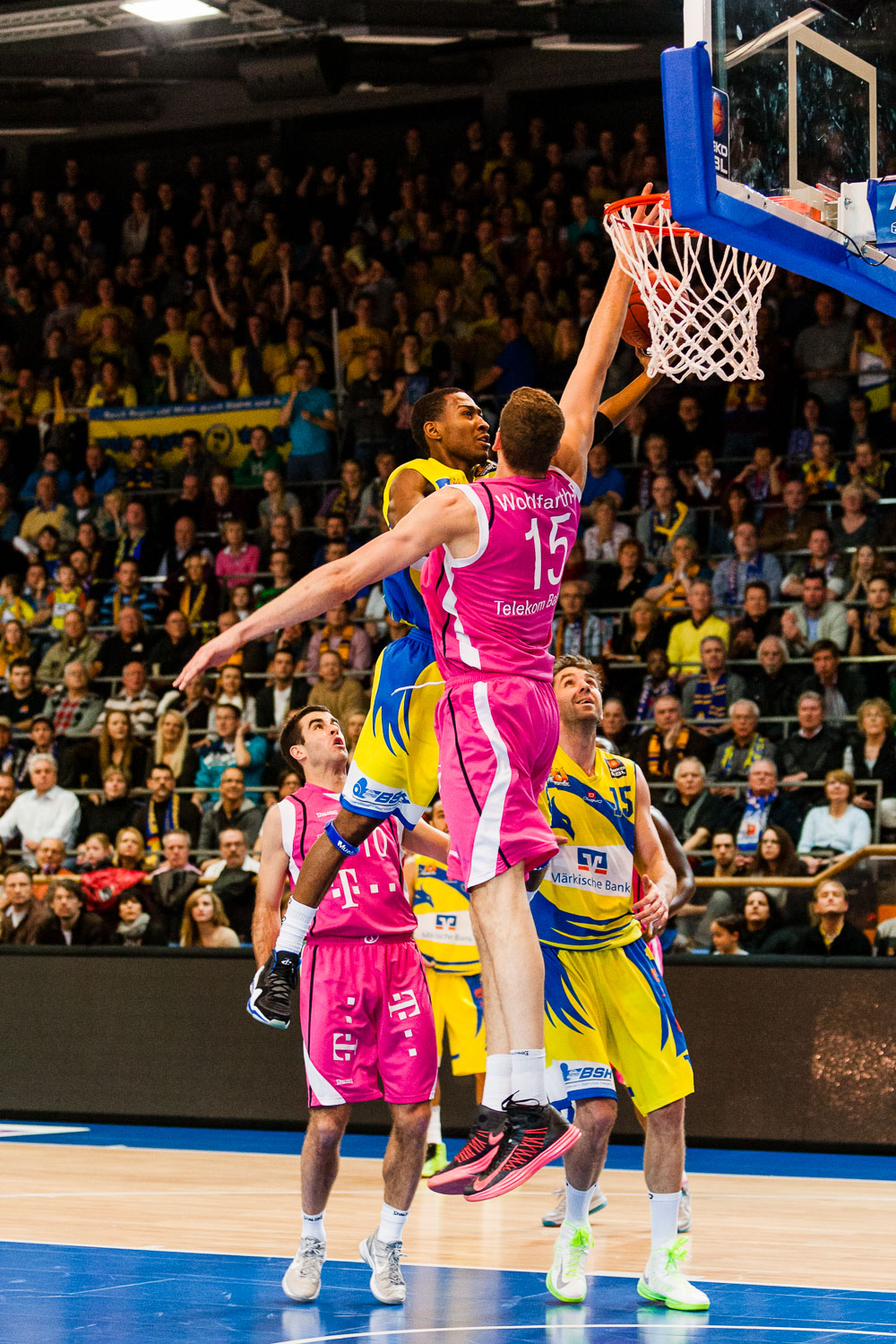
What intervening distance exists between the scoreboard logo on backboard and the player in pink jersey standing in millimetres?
2716

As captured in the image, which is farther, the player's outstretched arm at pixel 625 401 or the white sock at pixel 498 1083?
the player's outstretched arm at pixel 625 401

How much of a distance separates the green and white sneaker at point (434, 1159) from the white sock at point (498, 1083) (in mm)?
5113

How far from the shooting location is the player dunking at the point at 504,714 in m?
4.64

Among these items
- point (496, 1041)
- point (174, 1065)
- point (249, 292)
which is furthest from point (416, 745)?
point (249, 292)

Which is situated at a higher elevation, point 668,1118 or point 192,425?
point 192,425

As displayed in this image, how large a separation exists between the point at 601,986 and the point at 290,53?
13119 mm

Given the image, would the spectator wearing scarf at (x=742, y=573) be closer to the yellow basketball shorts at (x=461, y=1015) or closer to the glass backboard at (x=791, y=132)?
the yellow basketball shorts at (x=461, y=1015)

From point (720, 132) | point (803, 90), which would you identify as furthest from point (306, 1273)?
point (803, 90)

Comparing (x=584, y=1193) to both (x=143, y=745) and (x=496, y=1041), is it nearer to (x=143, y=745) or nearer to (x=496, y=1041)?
(x=496, y=1041)

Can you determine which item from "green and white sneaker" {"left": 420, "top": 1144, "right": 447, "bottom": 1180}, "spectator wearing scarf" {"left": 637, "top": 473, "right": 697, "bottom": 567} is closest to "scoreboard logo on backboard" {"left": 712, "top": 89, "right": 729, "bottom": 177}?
"green and white sneaker" {"left": 420, "top": 1144, "right": 447, "bottom": 1180}

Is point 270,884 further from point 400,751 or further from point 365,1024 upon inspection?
point 400,751

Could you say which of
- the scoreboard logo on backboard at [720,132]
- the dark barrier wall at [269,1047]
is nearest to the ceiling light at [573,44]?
the dark barrier wall at [269,1047]

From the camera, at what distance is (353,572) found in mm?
4359

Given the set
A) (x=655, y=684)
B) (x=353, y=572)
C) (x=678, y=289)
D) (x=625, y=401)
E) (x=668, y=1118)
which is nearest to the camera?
(x=353, y=572)
